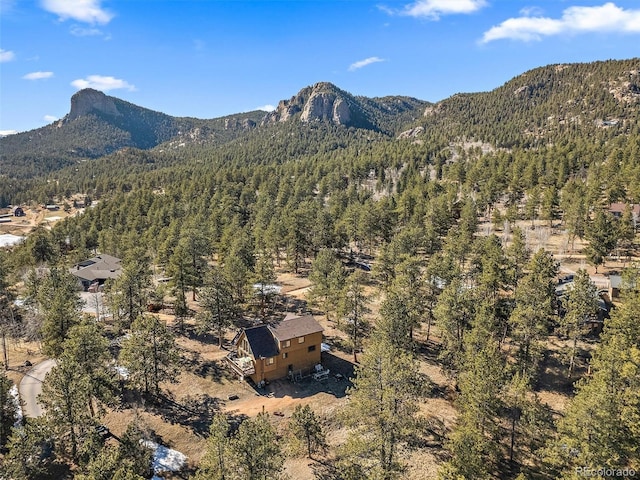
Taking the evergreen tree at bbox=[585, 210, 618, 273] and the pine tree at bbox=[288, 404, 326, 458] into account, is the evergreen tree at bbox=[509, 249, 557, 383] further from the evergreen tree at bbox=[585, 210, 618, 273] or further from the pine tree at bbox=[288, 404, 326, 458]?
the evergreen tree at bbox=[585, 210, 618, 273]

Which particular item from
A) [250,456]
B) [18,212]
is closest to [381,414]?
[250,456]

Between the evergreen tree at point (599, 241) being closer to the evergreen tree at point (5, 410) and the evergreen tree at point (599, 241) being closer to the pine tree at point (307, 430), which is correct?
the pine tree at point (307, 430)

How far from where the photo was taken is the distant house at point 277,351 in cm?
4381

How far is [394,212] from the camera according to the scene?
88062 millimetres

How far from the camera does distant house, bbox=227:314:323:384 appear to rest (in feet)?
144

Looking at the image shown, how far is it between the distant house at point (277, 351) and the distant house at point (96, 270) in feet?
129

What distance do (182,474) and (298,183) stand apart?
343ft

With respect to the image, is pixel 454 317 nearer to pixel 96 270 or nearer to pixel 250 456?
pixel 250 456

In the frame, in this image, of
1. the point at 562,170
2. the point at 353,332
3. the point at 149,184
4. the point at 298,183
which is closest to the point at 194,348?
the point at 353,332

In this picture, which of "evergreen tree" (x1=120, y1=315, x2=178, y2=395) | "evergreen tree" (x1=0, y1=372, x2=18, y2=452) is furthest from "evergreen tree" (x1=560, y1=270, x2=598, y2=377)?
"evergreen tree" (x1=0, y1=372, x2=18, y2=452)

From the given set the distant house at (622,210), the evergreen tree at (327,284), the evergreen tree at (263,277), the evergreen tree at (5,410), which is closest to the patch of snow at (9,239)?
the evergreen tree at (263,277)

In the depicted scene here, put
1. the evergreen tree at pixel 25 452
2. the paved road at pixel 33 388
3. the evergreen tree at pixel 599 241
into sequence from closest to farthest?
the evergreen tree at pixel 25 452 < the paved road at pixel 33 388 < the evergreen tree at pixel 599 241

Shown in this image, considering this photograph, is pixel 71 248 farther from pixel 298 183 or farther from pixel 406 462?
pixel 406 462

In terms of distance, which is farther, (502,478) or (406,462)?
(406,462)
